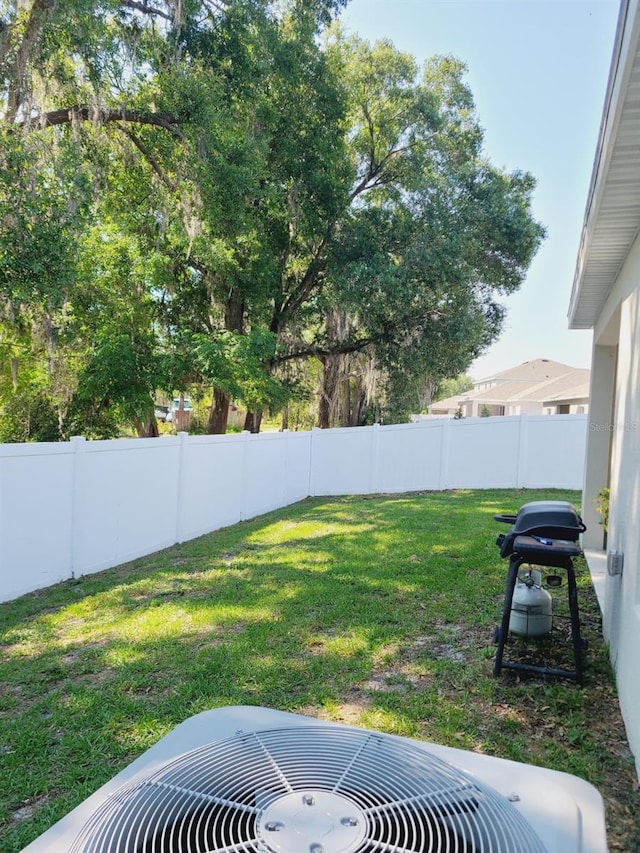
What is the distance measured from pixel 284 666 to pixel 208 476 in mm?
4736

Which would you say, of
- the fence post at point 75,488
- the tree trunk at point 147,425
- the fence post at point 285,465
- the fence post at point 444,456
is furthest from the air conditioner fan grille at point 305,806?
the tree trunk at point 147,425

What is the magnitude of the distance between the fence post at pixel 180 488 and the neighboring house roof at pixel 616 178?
15.4 feet

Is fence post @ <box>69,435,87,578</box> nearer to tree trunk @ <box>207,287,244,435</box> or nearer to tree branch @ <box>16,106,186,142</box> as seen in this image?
tree branch @ <box>16,106,186,142</box>

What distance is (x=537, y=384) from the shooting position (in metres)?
29.9

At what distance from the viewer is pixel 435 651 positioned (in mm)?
3785

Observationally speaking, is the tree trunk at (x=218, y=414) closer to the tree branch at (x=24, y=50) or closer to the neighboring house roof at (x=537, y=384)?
the tree branch at (x=24, y=50)

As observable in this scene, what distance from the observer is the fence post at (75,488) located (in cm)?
571

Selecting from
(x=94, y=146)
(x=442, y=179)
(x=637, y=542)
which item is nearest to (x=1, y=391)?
(x=94, y=146)

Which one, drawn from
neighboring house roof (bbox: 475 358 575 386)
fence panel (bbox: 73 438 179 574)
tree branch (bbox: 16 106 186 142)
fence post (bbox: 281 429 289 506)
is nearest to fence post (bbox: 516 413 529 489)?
fence post (bbox: 281 429 289 506)

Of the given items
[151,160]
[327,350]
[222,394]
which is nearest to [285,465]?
[222,394]

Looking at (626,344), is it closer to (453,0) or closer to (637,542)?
(637,542)

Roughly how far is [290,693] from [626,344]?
3110 millimetres

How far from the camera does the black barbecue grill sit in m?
3.21

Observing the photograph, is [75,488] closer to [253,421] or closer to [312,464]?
[312,464]
